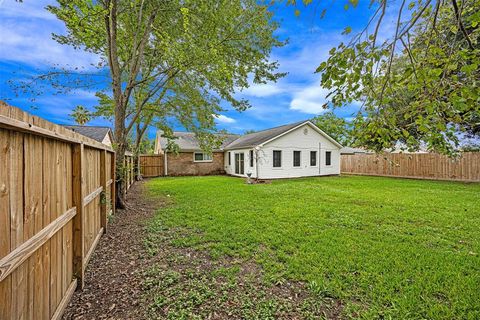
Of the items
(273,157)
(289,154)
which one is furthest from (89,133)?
(289,154)

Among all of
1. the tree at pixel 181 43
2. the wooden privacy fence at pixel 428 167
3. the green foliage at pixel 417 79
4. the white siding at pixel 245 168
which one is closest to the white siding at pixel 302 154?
the white siding at pixel 245 168

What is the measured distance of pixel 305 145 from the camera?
654 inches

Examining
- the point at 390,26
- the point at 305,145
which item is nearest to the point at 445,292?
the point at 390,26

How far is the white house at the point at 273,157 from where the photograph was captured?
15.2m

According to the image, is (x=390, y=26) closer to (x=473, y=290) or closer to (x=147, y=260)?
(x=473, y=290)

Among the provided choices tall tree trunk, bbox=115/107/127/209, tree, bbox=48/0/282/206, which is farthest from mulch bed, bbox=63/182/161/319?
tree, bbox=48/0/282/206

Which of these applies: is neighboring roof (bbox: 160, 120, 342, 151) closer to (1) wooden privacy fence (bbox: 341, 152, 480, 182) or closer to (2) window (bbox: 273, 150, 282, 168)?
(2) window (bbox: 273, 150, 282, 168)

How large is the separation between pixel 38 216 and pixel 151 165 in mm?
17562

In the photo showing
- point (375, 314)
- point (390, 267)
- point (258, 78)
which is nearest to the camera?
point (375, 314)

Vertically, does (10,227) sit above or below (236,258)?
above

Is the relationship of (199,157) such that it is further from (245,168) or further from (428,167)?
(428,167)

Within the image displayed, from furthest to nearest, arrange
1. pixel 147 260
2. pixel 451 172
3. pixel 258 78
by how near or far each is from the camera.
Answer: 1. pixel 451 172
2. pixel 258 78
3. pixel 147 260

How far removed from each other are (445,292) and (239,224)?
3401 mm

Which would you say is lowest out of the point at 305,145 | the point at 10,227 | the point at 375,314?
the point at 375,314
